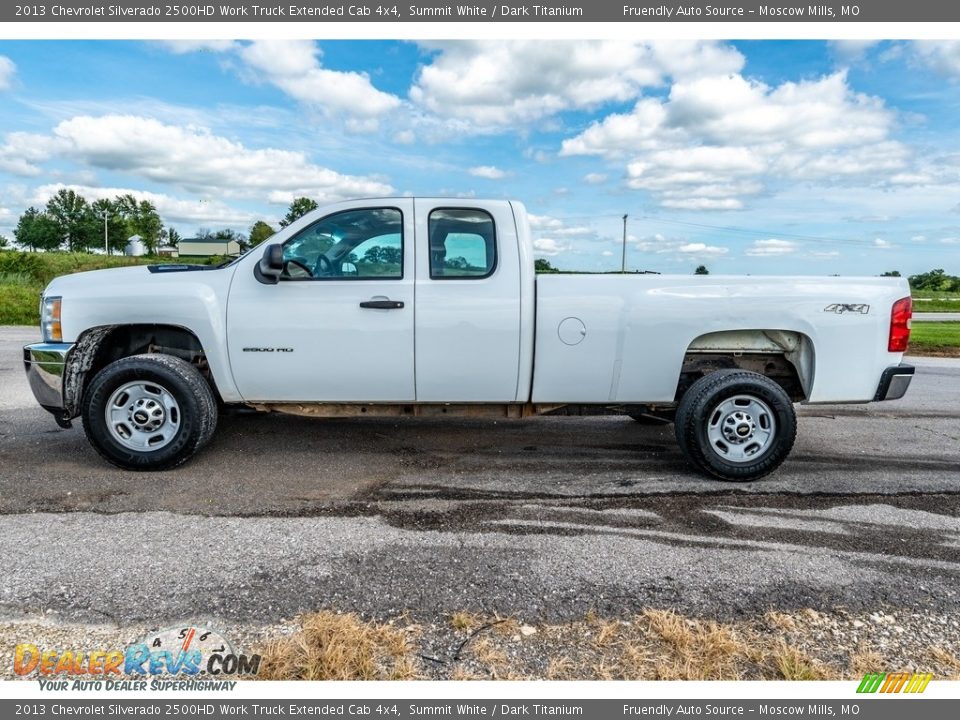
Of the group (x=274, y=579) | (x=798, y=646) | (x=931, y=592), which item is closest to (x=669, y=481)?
(x=931, y=592)

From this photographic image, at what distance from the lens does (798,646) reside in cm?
268

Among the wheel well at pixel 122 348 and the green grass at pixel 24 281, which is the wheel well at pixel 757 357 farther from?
the green grass at pixel 24 281

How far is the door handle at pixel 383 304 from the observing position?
15.6 ft

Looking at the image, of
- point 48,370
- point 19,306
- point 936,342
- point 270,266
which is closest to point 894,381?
point 270,266

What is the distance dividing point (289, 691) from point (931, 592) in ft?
9.92

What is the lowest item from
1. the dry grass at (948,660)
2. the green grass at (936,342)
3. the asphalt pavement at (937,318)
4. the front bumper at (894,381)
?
the dry grass at (948,660)

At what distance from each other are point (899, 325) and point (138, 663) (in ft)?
17.0

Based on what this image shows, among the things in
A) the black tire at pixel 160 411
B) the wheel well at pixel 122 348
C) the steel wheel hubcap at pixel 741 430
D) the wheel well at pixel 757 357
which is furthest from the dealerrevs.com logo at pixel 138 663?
the wheel well at pixel 757 357

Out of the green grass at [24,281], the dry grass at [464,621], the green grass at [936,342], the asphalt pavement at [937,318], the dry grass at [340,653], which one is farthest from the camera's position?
the asphalt pavement at [937,318]

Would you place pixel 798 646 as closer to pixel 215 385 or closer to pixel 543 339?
pixel 543 339

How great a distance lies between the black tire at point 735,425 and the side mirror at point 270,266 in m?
3.10

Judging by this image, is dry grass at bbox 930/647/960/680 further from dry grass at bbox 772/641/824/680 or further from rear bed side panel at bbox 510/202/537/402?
rear bed side panel at bbox 510/202/537/402

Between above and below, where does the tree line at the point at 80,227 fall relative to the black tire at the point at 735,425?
above

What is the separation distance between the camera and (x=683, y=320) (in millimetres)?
4793
